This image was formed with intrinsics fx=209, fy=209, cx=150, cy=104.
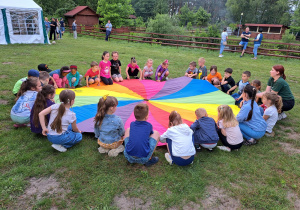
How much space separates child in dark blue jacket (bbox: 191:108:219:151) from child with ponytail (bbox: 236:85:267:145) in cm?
65

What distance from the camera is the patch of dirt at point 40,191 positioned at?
7.68 ft

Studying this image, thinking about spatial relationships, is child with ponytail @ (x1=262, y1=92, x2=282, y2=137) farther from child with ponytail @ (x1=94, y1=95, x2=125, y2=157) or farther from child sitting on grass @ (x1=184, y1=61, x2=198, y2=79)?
child sitting on grass @ (x1=184, y1=61, x2=198, y2=79)

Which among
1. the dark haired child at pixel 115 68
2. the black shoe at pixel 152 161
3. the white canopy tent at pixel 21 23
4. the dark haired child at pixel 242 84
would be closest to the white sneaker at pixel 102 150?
the black shoe at pixel 152 161

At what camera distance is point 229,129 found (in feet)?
11.0

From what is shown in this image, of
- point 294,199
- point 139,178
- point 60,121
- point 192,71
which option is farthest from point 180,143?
point 192,71

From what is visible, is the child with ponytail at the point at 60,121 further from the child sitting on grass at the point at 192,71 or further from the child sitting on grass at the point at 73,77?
the child sitting on grass at the point at 192,71

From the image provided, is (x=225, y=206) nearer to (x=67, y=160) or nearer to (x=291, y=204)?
(x=291, y=204)

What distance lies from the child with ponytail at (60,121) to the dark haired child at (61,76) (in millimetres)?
2458

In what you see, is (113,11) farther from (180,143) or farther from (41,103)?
(180,143)

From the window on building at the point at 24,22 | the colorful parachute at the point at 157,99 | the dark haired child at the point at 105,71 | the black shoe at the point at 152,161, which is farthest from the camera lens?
the window on building at the point at 24,22

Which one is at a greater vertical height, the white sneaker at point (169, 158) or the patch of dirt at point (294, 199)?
the white sneaker at point (169, 158)

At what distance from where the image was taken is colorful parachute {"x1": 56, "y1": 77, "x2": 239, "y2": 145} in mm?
4176

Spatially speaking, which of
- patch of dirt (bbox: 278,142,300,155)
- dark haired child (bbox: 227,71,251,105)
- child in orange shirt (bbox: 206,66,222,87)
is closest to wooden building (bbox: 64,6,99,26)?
child in orange shirt (bbox: 206,66,222,87)

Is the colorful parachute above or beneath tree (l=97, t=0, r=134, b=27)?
beneath
